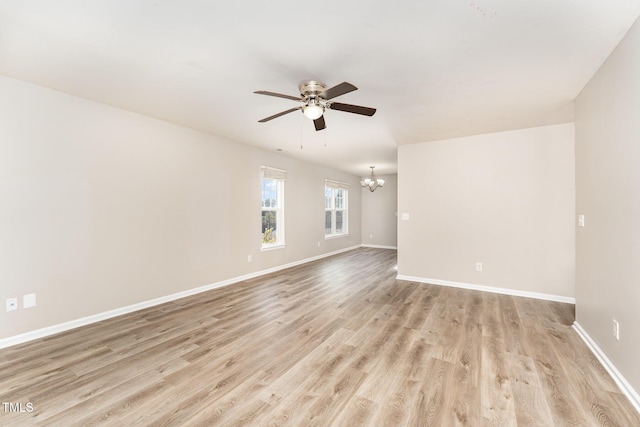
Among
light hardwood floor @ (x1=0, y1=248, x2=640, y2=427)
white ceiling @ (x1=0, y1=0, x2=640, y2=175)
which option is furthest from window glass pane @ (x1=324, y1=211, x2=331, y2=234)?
white ceiling @ (x1=0, y1=0, x2=640, y2=175)

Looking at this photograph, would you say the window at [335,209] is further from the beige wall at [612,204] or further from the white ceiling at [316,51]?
the beige wall at [612,204]

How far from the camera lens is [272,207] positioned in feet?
18.3

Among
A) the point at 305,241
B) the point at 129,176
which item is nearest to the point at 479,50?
the point at 129,176

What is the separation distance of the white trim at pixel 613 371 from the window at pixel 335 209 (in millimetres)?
5273

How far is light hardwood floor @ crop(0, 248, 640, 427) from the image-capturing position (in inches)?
63.5

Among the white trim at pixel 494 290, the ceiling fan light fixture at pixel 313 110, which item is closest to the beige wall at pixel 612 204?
the white trim at pixel 494 290

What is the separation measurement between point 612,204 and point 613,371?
1225mm

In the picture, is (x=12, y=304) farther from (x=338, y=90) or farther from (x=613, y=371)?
(x=613, y=371)

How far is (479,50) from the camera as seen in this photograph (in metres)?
2.01

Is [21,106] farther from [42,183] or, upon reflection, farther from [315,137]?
[315,137]

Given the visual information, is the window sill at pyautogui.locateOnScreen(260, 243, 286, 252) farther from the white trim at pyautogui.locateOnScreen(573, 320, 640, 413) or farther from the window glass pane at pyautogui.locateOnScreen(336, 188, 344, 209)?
the white trim at pyautogui.locateOnScreen(573, 320, 640, 413)

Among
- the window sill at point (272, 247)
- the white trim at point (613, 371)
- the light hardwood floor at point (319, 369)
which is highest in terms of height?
the window sill at point (272, 247)

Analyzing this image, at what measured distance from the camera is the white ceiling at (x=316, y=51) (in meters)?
1.63

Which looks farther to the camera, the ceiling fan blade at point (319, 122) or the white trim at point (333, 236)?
the white trim at point (333, 236)
